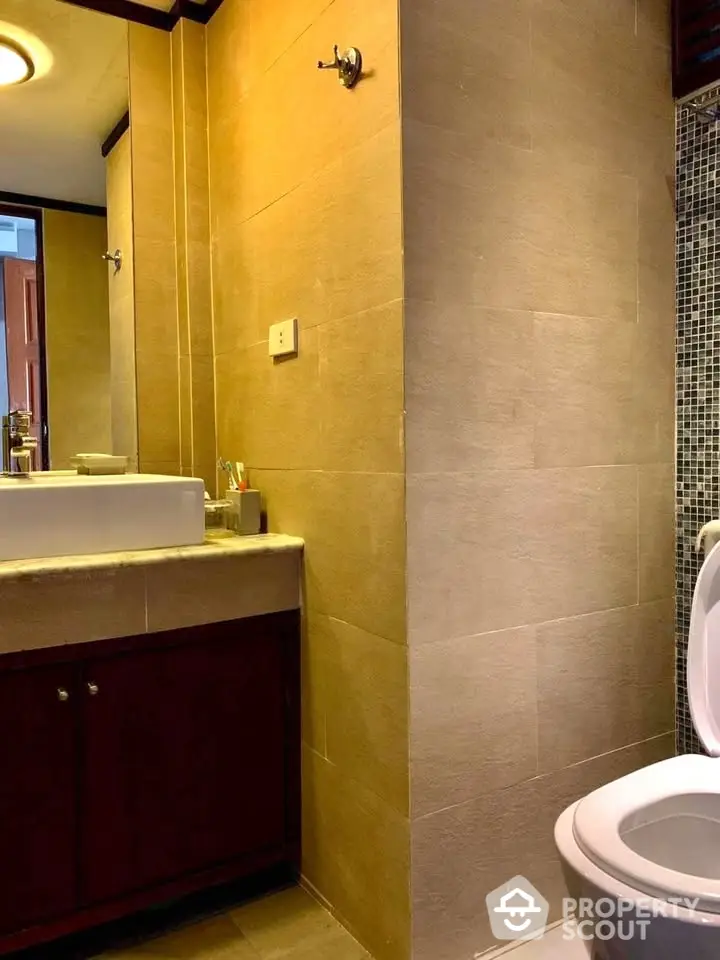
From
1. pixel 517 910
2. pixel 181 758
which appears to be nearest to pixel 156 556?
pixel 181 758

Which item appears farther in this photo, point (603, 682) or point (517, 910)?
point (603, 682)

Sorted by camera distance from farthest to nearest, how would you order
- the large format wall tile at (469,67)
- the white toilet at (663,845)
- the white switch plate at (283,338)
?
the white switch plate at (283,338) < the large format wall tile at (469,67) < the white toilet at (663,845)

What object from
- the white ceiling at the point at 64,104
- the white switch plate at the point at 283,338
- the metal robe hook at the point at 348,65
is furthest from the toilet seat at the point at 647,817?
the white ceiling at the point at 64,104

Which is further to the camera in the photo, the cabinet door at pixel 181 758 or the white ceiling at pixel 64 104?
the white ceiling at pixel 64 104

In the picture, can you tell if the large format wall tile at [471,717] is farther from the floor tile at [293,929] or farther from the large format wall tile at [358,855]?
the floor tile at [293,929]

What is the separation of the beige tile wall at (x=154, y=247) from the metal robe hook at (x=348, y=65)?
83cm

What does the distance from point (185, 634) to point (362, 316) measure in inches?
32.4

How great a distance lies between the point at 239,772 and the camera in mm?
1791

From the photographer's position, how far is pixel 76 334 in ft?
6.75

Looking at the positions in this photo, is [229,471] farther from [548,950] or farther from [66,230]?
[548,950]

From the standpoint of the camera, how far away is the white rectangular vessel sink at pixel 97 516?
157 cm

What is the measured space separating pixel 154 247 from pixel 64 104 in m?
0.44

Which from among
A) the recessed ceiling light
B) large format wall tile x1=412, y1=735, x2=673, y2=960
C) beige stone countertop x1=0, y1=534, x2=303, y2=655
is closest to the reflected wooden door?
the recessed ceiling light

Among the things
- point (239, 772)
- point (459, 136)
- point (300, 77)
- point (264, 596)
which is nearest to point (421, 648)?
point (264, 596)
